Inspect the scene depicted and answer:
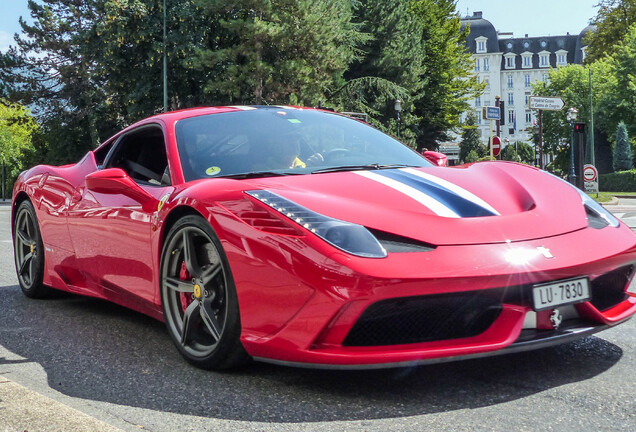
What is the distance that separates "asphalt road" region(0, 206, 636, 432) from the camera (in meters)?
2.59

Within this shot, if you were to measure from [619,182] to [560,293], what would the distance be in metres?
45.5

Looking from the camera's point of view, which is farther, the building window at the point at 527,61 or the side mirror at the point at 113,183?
the building window at the point at 527,61

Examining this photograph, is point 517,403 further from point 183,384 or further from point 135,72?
point 135,72

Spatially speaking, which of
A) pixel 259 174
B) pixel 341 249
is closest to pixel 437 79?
pixel 259 174

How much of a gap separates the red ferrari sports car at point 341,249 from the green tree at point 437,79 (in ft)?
132

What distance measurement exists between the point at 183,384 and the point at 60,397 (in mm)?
476

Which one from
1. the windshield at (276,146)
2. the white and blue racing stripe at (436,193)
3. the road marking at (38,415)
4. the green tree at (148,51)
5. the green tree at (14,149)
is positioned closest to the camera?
the road marking at (38,415)

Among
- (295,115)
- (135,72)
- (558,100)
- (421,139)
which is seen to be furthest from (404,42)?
(295,115)

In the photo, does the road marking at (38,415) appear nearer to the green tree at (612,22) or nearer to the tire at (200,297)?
the tire at (200,297)

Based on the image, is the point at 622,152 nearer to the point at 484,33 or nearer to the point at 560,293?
the point at 560,293

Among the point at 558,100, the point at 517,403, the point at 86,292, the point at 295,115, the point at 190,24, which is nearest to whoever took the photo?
the point at 517,403

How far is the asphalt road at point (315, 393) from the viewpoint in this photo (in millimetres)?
2594

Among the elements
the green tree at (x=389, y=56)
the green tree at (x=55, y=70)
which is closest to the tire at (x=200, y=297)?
the green tree at (x=389, y=56)

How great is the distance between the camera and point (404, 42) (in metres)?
39.4
